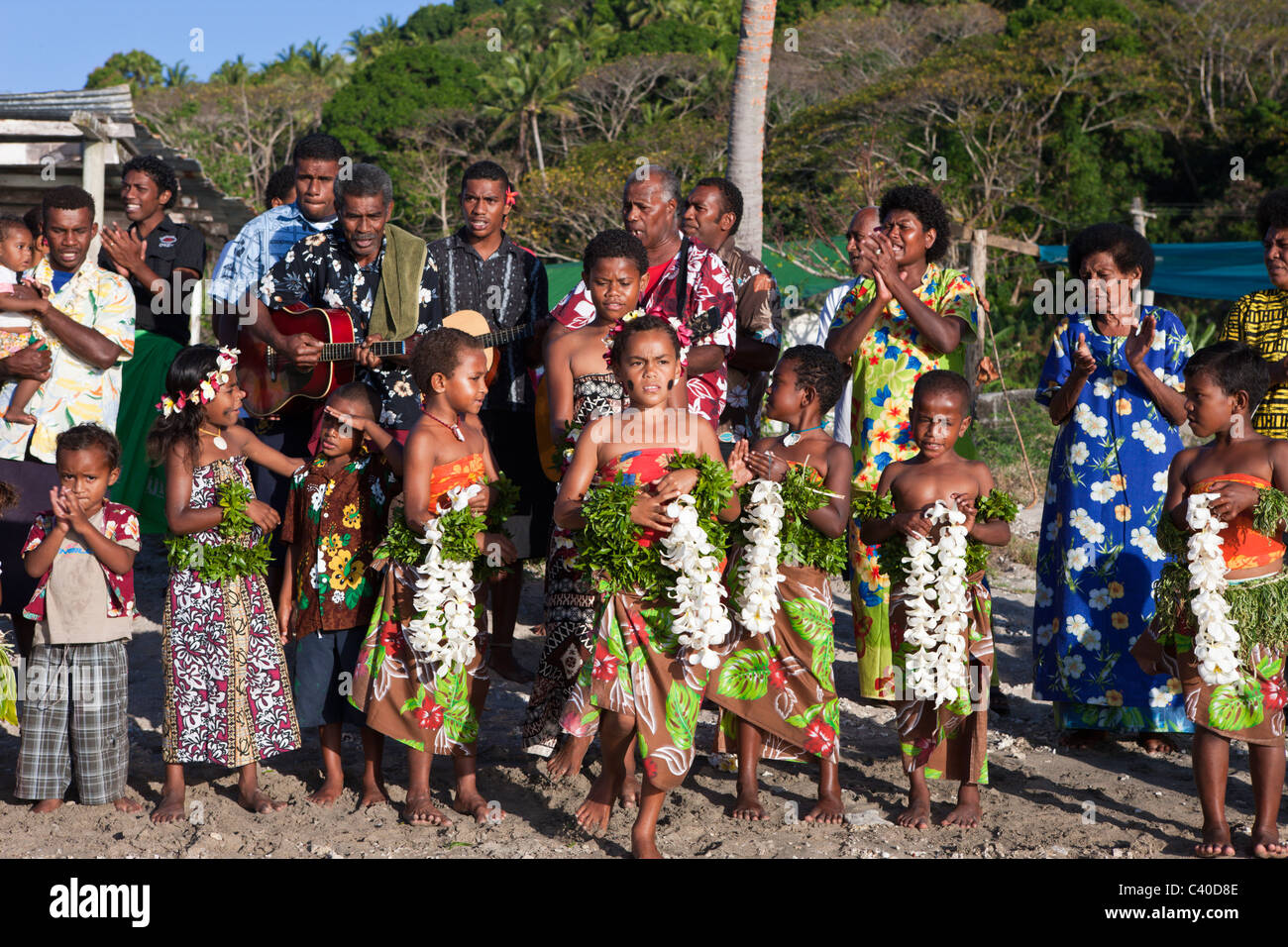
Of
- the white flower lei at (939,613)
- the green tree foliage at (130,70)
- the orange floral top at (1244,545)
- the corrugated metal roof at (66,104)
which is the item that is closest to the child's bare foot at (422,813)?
the white flower lei at (939,613)

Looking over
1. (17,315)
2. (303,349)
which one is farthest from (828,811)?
(17,315)

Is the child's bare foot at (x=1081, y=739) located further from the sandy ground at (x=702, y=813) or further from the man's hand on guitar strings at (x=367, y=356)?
the man's hand on guitar strings at (x=367, y=356)

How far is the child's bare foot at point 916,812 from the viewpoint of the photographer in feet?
15.7

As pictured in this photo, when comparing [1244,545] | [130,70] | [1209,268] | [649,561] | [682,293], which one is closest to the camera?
[649,561]

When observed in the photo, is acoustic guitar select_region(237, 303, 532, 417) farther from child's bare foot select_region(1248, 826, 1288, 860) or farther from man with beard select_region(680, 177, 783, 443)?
child's bare foot select_region(1248, 826, 1288, 860)

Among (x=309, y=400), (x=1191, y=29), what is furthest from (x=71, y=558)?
(x=1191, y=29)

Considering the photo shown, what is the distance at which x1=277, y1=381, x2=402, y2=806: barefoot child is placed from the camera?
516cm

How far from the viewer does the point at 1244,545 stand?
4.54 metres

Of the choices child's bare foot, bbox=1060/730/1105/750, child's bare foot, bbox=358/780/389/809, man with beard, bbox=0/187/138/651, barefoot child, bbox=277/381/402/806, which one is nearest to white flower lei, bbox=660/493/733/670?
barefoot child, bbox=277/381/402/806

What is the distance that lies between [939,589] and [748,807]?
1110 mm

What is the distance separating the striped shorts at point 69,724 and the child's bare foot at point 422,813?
118cm

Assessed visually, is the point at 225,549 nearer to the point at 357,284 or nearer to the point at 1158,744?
the point at 357,284

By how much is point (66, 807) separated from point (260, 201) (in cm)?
3516

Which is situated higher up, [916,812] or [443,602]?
[443,602]
